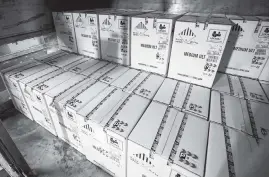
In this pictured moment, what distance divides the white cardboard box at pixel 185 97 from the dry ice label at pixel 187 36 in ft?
1.42

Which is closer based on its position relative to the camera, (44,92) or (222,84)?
(44,92)

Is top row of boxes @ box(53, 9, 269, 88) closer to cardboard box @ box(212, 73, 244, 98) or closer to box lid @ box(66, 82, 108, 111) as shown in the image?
cardboard box @ box(212, 73, 244, 98)

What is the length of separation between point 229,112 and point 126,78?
1.02 meters

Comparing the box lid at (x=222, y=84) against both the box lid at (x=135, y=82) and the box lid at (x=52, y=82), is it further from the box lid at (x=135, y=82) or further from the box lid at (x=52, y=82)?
the box lid at (x=52, y=82)

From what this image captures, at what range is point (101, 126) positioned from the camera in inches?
42.1

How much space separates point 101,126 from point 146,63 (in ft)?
3.13

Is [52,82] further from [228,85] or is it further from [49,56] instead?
[228,85]

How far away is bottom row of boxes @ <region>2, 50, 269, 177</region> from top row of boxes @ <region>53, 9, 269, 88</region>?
172 mm

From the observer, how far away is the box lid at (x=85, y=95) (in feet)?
4.10

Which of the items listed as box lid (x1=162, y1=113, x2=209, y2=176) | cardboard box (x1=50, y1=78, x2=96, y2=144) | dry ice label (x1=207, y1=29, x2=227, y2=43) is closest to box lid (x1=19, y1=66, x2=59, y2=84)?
cardboard box (x1=50, y1=78, x2=96, y2=144)

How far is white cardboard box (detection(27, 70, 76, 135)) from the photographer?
145 centimetres

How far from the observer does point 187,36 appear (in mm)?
1374

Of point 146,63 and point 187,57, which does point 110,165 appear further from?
point 187,57

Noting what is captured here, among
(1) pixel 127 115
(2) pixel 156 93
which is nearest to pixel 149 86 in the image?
(2) pixel 156 93
